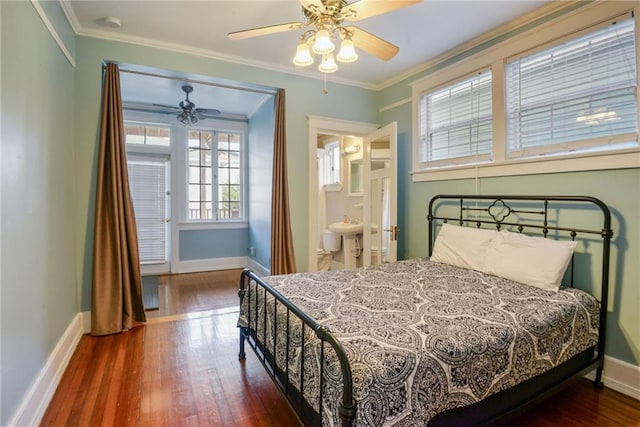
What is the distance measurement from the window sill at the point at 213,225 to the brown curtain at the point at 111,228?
7.88 feet

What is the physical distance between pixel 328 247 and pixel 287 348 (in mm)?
3449

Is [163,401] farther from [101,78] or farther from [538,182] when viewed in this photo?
[538,182]

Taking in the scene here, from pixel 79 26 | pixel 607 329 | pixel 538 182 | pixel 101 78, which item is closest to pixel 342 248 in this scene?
pixel 538 182

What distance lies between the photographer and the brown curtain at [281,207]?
3.74 m

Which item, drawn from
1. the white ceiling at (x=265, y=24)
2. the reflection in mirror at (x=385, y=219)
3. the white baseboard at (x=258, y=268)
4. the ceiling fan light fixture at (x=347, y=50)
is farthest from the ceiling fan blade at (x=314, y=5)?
the white baseboard at (x=258, y=268)

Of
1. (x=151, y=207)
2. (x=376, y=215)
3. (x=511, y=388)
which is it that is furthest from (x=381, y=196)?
(x=151, y=207)

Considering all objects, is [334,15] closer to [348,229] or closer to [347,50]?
Result: [347,50]

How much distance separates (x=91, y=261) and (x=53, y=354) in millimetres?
994

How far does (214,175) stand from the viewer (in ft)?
18.5

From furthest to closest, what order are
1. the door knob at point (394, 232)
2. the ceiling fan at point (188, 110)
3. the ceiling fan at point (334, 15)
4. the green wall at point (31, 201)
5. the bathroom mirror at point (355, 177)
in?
the bathroom mirror at point (355, 177)
the ceiling fan at point (188, 110)
the door knob at point (394, 232)
the ceiling fan at point (334, 15)
the green wall at point (31, 201)

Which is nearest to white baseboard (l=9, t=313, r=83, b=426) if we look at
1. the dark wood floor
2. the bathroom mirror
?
the dark wood floor

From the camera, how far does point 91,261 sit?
2955 mm

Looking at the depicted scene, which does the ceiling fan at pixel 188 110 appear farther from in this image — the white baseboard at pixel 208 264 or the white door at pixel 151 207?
the white baseboard at pixel 208 264

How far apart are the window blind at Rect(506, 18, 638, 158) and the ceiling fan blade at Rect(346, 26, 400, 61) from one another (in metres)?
1.28
